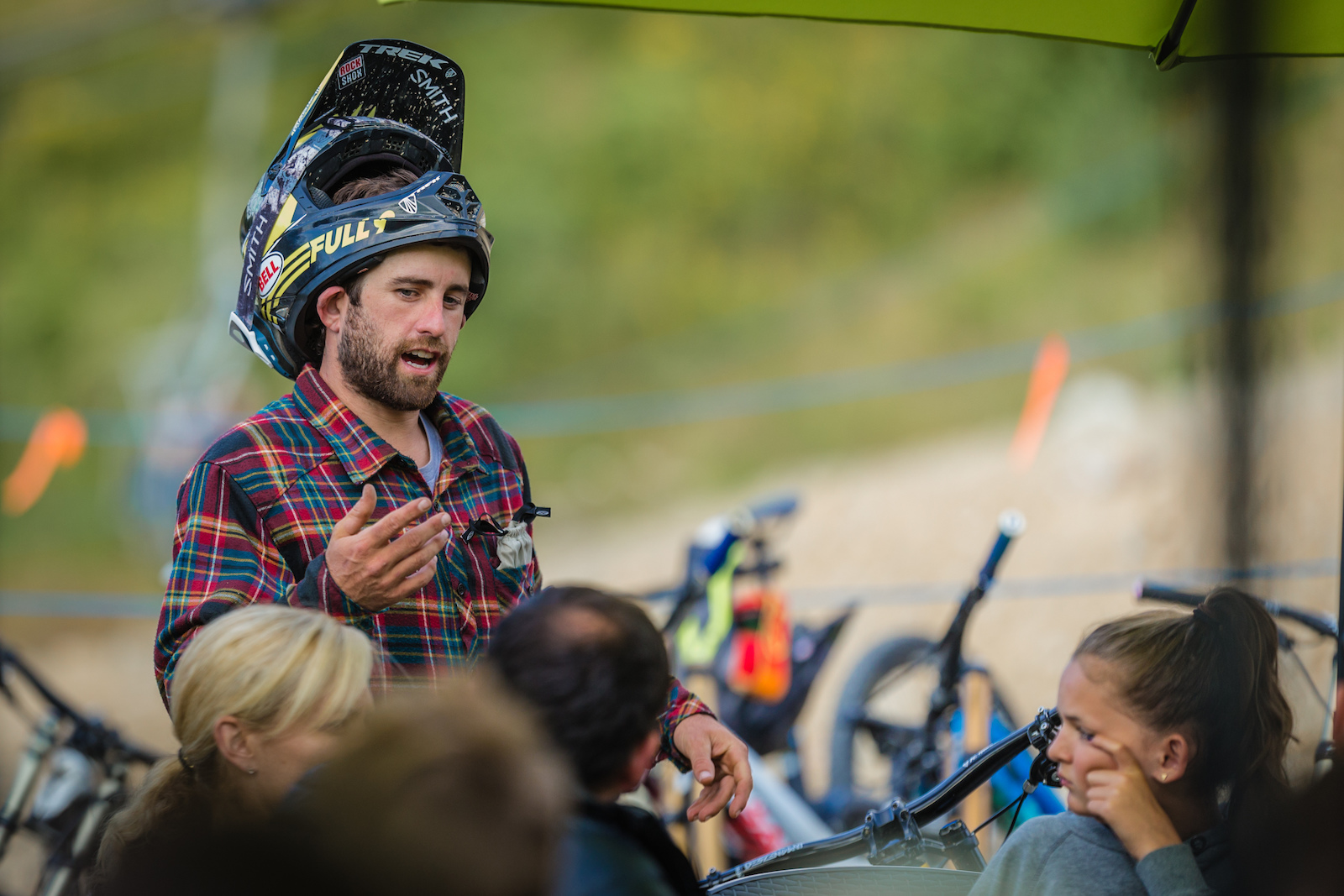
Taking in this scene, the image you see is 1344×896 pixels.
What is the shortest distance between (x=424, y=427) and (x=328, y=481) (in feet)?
0.79

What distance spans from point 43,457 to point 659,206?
6.87m

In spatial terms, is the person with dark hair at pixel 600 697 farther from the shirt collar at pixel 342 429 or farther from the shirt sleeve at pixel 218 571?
the shirt collar at pixel 342 429

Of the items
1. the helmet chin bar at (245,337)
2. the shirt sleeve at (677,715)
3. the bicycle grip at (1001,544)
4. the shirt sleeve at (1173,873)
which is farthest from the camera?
the bicycle grip at (1001,544)

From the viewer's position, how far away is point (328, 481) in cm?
168

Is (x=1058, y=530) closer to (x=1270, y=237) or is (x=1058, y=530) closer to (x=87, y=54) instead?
(x=1270, y=237)

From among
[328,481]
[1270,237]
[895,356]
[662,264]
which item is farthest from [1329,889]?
[662,264]

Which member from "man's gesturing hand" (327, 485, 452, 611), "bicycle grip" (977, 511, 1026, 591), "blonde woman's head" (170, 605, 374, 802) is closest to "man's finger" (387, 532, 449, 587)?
"man's gesturing hand" (327, 485, 452, 611)

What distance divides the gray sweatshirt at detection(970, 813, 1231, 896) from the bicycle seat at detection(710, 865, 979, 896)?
8 cm

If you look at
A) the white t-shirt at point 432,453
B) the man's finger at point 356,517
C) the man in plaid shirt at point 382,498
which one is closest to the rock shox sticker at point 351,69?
the man in plaid shirt at point 382,498

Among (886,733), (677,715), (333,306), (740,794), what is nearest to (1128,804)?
(740,794)

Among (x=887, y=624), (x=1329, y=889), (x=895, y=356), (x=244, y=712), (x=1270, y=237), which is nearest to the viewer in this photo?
(x=1270, y=237)

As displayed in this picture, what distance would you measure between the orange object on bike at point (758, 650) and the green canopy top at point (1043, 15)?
2283mm

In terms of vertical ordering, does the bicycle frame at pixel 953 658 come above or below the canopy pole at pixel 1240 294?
below

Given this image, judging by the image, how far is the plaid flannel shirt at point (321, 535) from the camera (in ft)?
5.04
